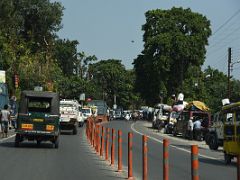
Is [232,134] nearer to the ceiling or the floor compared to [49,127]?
nearer to the floor

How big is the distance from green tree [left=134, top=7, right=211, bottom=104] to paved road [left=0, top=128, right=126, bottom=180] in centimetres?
5126

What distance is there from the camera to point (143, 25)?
81.8 metres

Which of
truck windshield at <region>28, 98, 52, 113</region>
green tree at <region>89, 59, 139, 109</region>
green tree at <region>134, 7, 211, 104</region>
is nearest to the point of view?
truck windshield at <region>28, 98, 52, 113</region>

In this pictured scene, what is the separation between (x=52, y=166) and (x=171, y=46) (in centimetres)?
5761

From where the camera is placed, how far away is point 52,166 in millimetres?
18312

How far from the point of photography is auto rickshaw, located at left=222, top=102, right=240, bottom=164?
66.9 feet

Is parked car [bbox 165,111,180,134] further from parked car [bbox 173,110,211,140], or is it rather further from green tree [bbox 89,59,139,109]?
green tree [bbox 89,59,139,109]

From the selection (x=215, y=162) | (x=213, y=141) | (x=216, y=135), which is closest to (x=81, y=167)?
(x=215, y=162)

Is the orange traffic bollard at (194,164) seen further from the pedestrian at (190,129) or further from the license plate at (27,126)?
the pedestrian at (190,129)

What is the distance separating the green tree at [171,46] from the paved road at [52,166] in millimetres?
51260

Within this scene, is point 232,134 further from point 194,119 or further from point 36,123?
point 194,119

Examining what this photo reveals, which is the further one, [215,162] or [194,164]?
[215,162]

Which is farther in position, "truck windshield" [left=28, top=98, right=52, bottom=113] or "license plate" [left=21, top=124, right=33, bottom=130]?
"truck windshield" [left=28, top=98, right=52, bottom=113]

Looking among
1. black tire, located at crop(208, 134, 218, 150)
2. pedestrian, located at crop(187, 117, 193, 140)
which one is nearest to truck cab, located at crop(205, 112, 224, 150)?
black tire, located at crop(208, 134, 218, 150)
